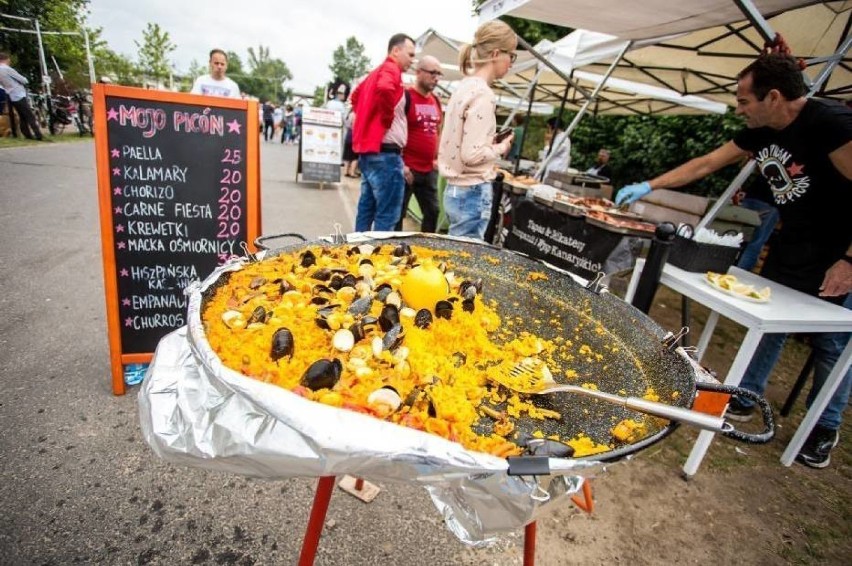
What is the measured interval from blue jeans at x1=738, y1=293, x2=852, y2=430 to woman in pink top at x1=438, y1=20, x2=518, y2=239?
2.29 metres

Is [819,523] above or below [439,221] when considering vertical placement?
below

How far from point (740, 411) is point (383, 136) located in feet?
13.0

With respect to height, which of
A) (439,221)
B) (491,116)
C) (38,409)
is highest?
(491,116)

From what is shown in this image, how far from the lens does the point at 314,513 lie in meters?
1.17

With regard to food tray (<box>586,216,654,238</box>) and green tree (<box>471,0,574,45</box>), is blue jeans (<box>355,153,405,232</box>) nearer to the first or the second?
food tray (<box>586,216,654,238</box>)

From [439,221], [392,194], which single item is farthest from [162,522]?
[439,221]

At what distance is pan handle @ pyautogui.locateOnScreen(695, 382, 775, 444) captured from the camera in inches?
35.4

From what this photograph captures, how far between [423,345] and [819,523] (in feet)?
9.09

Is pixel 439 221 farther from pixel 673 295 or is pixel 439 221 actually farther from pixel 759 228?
pixel 759 228

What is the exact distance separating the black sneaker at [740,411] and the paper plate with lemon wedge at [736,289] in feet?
3.90

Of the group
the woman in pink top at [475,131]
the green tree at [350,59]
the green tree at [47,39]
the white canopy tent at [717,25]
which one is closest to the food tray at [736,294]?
the white canopy tent at [717,25]

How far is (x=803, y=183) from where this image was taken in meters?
2.50

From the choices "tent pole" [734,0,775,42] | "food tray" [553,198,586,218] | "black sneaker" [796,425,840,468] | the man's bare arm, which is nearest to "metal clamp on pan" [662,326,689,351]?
the man's bare arm

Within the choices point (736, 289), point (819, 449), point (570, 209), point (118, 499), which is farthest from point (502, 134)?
point (118, 499)
